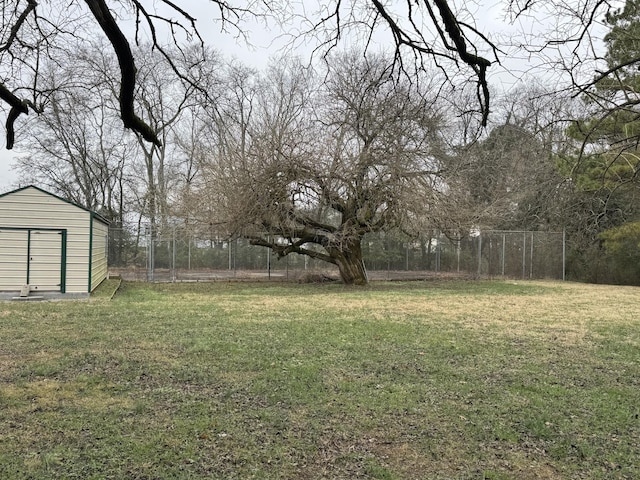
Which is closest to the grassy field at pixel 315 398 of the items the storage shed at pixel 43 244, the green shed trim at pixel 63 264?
the green shed trim at pixel 63 264

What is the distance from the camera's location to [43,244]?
13086mm

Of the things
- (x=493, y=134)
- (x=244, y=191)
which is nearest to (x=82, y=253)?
(x=244, y=191)

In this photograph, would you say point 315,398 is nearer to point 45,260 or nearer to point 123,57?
point 123,57

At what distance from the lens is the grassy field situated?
10.9 feet

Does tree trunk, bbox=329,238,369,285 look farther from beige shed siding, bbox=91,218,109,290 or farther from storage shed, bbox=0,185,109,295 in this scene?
storage shed, bbox=0,185,109,295

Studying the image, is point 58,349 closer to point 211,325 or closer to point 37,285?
point 211,325

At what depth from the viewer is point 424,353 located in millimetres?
6633

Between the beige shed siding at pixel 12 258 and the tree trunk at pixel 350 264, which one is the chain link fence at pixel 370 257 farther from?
the beige shed siding at pixel 12 258

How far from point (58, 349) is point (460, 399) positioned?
16.3ft

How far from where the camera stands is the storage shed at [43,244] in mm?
12875

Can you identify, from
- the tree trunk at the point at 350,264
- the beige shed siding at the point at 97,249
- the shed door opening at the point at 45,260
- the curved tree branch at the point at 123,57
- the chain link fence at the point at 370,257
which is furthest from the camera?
the chain link fence at the point at 370,257

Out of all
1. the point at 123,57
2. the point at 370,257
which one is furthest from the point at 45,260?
the point at 370,257

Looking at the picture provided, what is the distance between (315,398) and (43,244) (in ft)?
36.0

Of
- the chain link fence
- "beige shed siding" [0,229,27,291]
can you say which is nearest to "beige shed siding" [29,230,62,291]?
"beige shed siding" [0,229,27,291]
